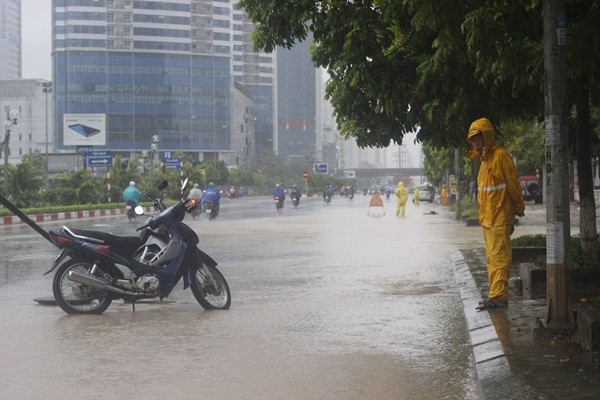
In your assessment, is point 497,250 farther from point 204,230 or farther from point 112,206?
point 112,206

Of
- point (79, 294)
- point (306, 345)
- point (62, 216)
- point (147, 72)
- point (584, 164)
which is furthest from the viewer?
point (147, 72)

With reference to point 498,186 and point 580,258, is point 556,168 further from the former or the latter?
point 580,258

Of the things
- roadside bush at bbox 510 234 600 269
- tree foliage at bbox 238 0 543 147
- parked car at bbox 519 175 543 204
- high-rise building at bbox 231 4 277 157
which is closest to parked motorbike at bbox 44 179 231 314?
tree foliage at bbox 238 0 543 147

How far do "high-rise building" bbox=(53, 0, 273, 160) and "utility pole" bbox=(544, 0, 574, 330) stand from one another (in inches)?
4824

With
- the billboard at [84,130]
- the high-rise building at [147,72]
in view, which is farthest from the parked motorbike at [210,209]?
the high-rise building at [147,72]

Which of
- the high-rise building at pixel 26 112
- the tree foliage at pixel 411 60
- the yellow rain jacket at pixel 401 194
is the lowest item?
the yellow rain jacket at pixel 401 194

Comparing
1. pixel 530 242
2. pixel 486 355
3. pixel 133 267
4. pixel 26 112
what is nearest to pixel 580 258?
pixel 530 242

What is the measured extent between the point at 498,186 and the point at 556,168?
1.69 metres

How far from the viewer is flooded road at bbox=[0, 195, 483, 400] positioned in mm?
6082

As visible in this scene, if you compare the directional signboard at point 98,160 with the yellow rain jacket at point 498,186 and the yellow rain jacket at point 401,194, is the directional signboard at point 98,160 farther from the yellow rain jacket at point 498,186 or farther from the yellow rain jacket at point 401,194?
the yellow rain jacket at point 498,186

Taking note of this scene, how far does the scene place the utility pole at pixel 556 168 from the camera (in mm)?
6934

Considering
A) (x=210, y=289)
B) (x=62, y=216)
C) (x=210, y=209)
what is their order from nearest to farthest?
(x=210, y=289) → (x=210, y=209) → (x=62, y=216)

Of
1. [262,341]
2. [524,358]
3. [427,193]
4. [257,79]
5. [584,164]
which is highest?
[257,79]

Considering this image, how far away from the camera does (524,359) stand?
20.5 feet
